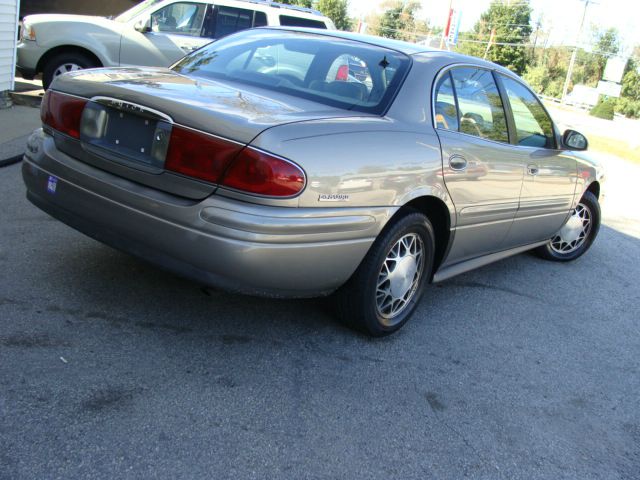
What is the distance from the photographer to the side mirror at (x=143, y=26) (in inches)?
367

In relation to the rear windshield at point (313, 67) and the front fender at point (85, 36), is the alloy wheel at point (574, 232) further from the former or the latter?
the front fender at point (85, 36)

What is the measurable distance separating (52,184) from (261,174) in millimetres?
1258

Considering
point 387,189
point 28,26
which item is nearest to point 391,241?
point 387,189

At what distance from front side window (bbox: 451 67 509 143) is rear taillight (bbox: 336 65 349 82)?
0.70 metres

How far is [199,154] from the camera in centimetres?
277

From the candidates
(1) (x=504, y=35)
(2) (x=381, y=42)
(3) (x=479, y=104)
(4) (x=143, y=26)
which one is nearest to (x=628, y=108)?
(1) (x=504, y=35)

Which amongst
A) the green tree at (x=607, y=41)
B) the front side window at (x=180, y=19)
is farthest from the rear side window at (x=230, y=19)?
the green tree at (x=607, y=41)

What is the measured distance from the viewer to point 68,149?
3248mm

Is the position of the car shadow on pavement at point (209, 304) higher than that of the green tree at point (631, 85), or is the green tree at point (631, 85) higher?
the green tree at point (631, 85)

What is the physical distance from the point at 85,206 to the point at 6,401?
1004 millimetres

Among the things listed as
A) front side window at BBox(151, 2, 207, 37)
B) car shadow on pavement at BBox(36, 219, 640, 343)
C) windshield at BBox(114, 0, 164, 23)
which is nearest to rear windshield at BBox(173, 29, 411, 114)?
car shadow on pavement at BBox(36, 219, 640, 343)

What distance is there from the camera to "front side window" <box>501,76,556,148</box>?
4.56 m

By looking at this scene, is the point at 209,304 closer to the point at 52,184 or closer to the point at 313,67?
the point at 52,184

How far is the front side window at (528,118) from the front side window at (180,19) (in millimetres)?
6371
